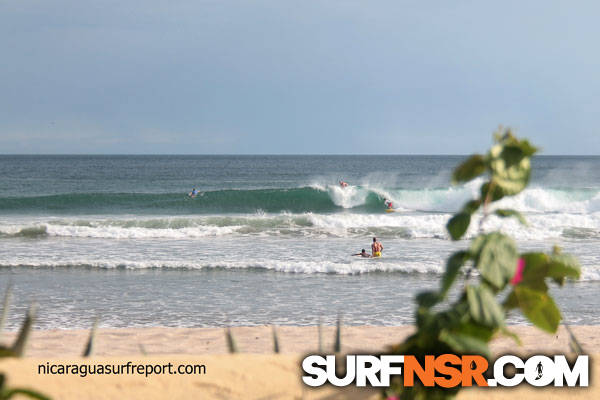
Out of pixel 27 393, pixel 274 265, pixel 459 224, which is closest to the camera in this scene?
pixel 27 393

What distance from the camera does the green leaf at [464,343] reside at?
4.15ft

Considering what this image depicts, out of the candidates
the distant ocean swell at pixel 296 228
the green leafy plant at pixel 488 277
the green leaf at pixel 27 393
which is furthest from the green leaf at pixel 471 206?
the distant ocean swell at pixel 296 228

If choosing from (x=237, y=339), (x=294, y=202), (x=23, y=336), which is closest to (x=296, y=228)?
(x=294, y=202)

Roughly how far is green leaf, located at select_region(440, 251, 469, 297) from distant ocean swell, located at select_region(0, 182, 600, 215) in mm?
29537

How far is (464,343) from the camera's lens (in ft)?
4.16

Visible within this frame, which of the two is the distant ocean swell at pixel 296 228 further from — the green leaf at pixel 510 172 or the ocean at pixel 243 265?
the green leaf at pixel 510 172

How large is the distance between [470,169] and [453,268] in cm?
22

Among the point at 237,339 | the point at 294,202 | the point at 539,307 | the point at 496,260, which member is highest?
the point at 294,202

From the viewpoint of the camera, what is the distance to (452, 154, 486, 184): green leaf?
1.28 meters

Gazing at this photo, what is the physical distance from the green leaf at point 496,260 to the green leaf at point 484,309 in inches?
1.3

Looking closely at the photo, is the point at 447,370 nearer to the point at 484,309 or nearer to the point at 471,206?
the point at 484,309

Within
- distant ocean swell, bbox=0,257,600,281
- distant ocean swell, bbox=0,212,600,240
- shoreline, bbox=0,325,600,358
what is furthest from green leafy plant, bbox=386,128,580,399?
distant ocean swell, bbox=0,212,600,240

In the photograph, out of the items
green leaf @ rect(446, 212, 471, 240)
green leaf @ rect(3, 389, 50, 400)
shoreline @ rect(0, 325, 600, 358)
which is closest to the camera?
green leaf @ rect(3, 389, 50, 400)

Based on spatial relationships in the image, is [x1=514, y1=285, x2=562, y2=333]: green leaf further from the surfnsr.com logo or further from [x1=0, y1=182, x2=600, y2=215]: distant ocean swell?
[x1=0, y1=182, x2=600, y2=215]: distant ocean swell
